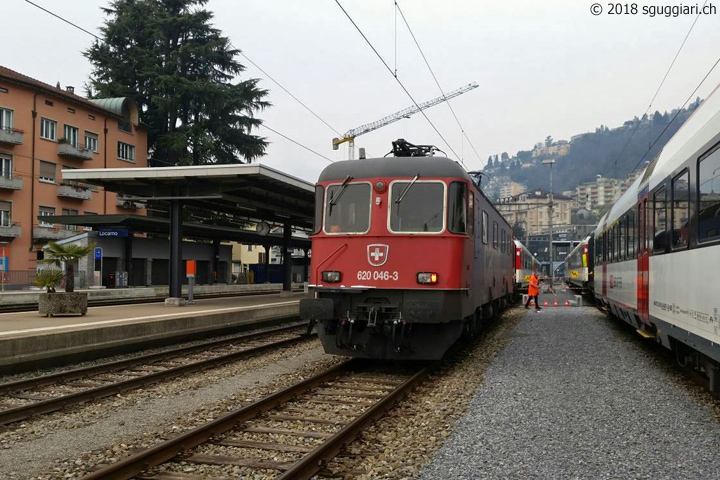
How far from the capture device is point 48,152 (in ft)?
Result: 136

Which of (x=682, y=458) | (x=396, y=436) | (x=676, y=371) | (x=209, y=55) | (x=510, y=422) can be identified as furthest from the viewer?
(x=209, y=55)

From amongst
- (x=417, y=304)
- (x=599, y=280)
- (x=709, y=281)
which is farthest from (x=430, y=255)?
(x=599, y=280)

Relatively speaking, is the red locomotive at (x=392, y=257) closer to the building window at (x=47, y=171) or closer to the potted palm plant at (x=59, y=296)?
the potted palm plant at (x=59, y=296)

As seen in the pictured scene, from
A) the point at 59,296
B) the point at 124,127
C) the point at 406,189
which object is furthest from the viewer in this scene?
the point at 124,127

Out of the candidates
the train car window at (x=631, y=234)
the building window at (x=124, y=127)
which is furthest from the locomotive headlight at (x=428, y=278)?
the building window at (x=124, y=127)

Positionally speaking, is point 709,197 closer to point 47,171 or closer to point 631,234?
point 631,234

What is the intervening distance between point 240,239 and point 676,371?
101 ft

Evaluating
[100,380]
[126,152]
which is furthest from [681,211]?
[126,152]

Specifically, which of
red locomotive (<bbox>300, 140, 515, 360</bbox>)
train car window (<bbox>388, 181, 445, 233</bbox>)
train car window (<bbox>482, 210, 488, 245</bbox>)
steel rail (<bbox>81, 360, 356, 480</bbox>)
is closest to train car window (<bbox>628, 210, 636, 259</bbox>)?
train car window (<bbox>482, 210, 488, 245</bbox>)

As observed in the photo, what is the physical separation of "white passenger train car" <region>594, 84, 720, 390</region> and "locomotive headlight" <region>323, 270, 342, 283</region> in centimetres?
458

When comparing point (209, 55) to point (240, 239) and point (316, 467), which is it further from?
point (316, 467)

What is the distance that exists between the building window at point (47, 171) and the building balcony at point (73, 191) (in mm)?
796

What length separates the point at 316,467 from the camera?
5.12 meters

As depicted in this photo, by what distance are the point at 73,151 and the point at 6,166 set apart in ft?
15.0
